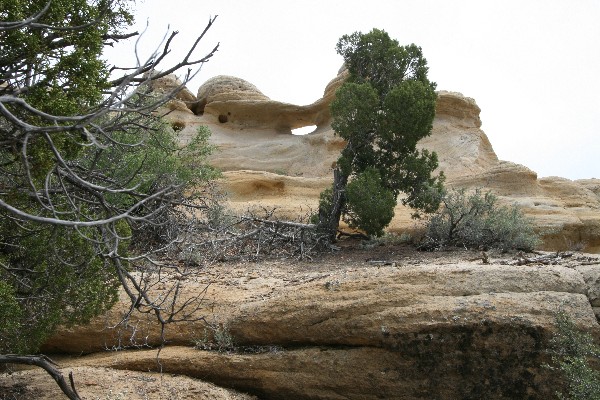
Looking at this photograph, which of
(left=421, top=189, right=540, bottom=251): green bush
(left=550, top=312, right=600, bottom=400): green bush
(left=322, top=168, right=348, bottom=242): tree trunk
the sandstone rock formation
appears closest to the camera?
(left=550, top=312, right=600, bottom=400): green bush

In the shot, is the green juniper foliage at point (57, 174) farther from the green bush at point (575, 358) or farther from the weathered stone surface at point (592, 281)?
the weathered stone surface at point (592, 281)

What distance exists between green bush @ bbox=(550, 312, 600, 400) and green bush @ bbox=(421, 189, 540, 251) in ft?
16.7

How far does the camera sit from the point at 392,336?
585cm

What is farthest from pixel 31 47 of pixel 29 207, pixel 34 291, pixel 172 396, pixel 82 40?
pixel 172 396

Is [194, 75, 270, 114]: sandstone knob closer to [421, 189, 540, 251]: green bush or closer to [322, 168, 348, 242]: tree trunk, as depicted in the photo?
[322, 168, 348, 242]: tree trunk

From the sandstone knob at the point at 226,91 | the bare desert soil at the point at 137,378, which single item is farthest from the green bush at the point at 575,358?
the sandstone knob at the point at 226,91

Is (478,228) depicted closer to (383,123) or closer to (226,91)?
(383,123)

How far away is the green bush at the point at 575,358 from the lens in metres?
4.93

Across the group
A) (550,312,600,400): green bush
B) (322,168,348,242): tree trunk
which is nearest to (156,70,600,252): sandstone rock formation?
(322,168,348,242): tree trunk

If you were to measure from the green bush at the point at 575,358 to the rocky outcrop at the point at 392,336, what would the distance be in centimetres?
11

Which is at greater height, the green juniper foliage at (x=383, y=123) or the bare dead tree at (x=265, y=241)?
the green juniper foliage at (x=383, y=123)

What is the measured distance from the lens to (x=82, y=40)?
15.3 ft

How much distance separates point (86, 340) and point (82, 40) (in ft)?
11.5

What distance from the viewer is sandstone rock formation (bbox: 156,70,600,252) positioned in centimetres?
1573
